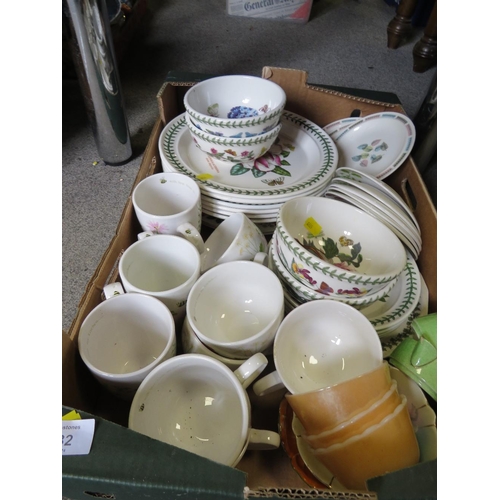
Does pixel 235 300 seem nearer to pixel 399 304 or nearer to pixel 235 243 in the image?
pixel 235 243

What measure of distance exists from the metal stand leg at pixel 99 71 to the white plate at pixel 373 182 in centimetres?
58

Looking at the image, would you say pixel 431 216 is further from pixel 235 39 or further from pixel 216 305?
pixel 235 39

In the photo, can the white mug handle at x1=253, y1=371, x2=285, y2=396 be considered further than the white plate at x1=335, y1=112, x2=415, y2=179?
No

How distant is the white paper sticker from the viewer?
13.4 inches

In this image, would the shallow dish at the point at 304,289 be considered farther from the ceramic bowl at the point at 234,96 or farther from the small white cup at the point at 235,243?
the ceramic bowl at the point at 234,96

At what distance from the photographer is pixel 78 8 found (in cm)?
79

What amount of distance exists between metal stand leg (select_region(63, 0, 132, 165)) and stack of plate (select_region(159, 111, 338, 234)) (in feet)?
0.84

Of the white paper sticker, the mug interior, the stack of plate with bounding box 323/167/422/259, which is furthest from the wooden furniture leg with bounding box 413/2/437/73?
the white paper sticker

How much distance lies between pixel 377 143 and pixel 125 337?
23.5 inches

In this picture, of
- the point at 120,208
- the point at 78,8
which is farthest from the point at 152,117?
the point at 78,8

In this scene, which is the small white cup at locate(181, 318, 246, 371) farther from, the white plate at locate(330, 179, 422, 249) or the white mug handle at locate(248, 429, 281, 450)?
the white plate at locate(330, 179, 422, 249)

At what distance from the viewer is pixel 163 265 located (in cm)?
66

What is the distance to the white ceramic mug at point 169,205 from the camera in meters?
0.62

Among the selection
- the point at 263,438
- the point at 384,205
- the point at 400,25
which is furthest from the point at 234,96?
the point at 400,25
